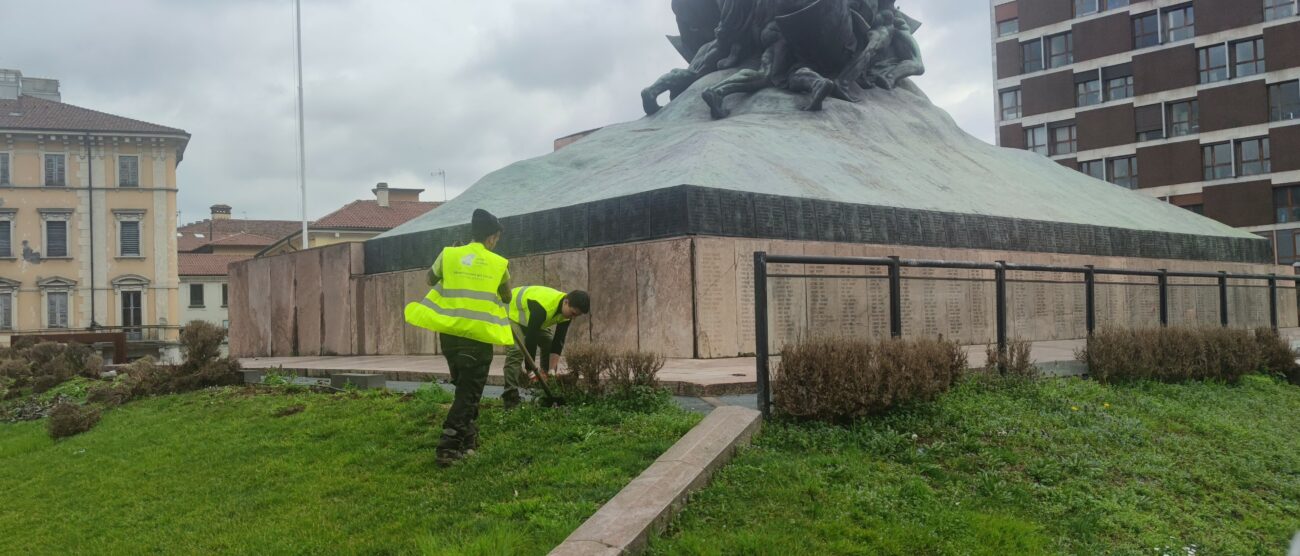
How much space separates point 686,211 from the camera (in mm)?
11281

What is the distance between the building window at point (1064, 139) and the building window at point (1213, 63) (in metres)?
5.59

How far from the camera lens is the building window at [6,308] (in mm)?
46188

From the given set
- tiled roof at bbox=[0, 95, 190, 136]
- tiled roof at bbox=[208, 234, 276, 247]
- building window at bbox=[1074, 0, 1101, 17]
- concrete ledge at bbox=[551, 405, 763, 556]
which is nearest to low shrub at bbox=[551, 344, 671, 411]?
concrete ledge at bbox=[551, 405, 763, 556]

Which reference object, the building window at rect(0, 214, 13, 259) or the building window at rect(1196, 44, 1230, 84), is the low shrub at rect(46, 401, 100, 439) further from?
the building window at rect(0, 214, 13, 259)

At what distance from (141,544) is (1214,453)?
21.1 feet

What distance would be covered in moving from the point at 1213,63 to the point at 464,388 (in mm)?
43115

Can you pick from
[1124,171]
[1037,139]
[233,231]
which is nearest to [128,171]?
[233,231]

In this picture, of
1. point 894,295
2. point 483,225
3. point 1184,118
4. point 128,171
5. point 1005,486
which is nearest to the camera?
point 1005,486

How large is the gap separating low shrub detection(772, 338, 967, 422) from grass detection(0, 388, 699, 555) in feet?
2.27

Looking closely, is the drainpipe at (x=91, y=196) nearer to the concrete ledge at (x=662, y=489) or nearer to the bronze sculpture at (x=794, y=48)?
the bronze sculpture at (x=794, y=48)

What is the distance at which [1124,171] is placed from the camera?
44062 millimetres

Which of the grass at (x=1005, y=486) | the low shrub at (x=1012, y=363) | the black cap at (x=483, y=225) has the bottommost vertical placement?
the grass at (x=1005, y=486)

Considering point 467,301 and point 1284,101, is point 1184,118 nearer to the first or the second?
point 1284,101

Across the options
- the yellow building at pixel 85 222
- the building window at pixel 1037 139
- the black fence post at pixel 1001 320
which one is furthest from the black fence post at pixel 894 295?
the yellow building at pixel 85 222
